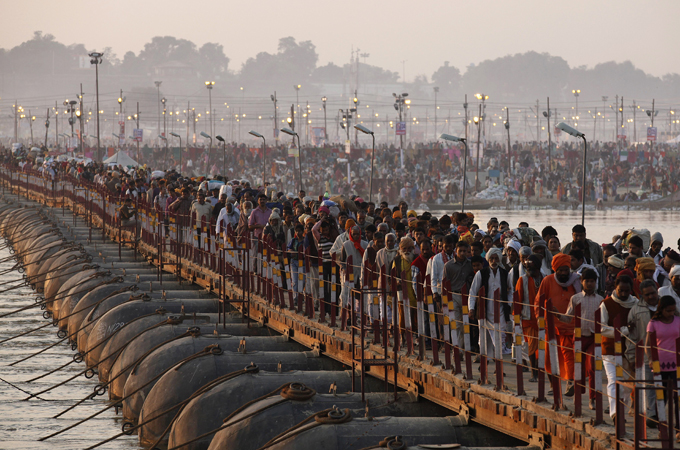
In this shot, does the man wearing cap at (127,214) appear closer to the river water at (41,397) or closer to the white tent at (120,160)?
the river water at (41,397)

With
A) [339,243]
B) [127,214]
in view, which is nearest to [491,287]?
[339,243]

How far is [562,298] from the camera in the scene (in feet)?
31.8

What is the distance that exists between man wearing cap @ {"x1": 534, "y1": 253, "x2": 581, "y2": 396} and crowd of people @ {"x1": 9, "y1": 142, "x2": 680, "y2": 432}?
0.01 meters

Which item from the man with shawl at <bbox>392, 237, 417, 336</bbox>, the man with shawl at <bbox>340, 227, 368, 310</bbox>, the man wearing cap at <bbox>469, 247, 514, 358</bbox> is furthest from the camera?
the man with shawl at <bbox>340, 227, 368, 310</bbox>

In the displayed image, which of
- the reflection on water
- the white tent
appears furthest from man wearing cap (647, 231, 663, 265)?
the white tent

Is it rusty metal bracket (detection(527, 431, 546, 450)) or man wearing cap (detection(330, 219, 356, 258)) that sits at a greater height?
man wearing cap (detection(330, 219, 356, 258))

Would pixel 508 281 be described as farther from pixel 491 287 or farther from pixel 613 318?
pixel 613 318

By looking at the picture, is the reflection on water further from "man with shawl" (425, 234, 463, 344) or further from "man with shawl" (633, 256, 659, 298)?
"man with shawl" (633, 256, 659, 298)

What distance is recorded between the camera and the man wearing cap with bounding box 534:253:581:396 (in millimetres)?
9438

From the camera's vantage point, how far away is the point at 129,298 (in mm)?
19812

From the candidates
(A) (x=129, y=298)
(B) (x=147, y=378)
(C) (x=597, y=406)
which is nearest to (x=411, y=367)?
(C) (x=597, y=406)

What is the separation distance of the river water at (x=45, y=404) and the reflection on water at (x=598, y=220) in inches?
867

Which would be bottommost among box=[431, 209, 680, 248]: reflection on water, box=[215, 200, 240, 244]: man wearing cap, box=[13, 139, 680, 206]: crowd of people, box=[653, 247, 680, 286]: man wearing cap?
box=[431, 209, 680, 248]: reflection on water

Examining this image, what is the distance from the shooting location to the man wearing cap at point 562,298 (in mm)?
9438
